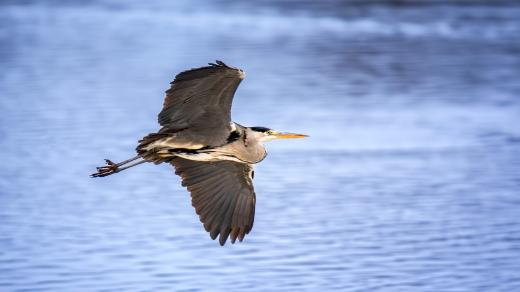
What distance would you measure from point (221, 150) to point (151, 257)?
1.17m

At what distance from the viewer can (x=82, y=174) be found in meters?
10.2

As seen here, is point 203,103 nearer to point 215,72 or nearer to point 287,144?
point 215,72

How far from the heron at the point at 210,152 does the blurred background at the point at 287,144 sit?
0.63 meters

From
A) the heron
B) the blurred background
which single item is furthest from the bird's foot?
the blurred background

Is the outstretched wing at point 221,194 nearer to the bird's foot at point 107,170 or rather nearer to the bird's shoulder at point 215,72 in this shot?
the bird's foot at point 107,170

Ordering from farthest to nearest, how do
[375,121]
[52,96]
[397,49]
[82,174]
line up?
[397,49]
[52,96]
[375,121]
[82,174]

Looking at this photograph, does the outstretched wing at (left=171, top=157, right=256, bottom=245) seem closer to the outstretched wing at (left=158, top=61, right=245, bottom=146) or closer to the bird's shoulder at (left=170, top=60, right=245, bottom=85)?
the outstretched wing at (left=158, top=61, right=245, bottom=146)

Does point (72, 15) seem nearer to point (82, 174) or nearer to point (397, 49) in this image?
point (397, 49)

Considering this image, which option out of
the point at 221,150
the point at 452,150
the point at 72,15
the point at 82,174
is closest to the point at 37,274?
the point at 221,150

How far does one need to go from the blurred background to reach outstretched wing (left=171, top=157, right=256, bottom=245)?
62 centimetres

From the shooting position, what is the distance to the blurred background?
8336 millimetres

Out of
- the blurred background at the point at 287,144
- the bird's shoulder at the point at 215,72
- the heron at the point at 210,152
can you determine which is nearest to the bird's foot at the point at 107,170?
the heron at the point at 210,152

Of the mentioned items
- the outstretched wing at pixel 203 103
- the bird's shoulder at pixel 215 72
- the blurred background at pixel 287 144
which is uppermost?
the bird's shoulder at pixel 215 72

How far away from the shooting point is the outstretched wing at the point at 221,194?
24.5ft
